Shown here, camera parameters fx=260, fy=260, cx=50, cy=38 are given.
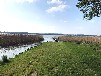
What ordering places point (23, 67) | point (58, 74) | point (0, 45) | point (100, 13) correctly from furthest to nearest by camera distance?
point (0, 45) < point (100, 13) < point (23, 67) < point (58, 74)

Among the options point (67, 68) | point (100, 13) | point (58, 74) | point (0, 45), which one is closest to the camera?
point (58, 74)

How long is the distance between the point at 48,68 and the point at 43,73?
6.37 ft

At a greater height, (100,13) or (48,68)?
(100,13)

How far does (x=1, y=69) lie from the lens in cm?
2631

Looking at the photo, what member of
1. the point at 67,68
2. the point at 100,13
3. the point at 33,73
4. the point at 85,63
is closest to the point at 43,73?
the point at 33,73

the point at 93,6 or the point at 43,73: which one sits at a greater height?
the point at 93,6

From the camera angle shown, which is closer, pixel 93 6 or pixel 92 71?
pixel 92 71

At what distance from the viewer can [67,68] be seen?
2317cm

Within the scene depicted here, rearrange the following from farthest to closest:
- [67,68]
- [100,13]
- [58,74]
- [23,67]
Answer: [100,13], [23,67], [67,68], [58,74]

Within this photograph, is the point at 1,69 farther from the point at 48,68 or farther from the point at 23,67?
the point at 48,68

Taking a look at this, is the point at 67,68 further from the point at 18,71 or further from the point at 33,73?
the point at 18,71

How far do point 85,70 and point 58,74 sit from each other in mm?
2698

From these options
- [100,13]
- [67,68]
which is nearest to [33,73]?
[67,68]

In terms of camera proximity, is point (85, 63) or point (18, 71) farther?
point (85, 63)
